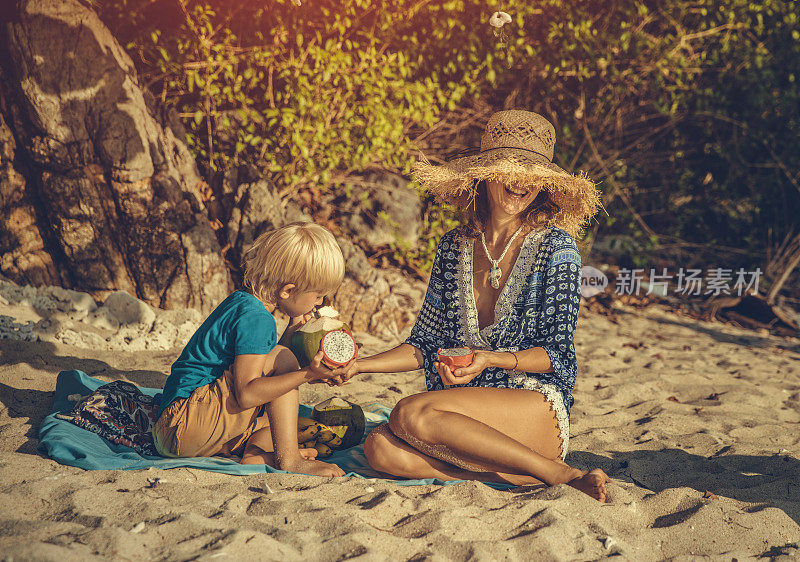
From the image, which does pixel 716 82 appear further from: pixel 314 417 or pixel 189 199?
pixel 314 417

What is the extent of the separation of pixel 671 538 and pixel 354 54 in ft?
18.0

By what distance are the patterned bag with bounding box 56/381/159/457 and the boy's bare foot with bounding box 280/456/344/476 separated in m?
0.68

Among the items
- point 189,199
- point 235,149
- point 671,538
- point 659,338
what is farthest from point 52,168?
Result: point 659,338

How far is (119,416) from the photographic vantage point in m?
3.27

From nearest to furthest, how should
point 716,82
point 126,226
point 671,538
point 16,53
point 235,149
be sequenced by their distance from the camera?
point 671,538 → point 16,53 → point 126,226 → point 235,149 → point 716,82

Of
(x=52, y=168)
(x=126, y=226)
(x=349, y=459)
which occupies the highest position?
(x=52, y=168)

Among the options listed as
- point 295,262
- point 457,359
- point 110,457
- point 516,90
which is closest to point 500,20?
point 516,90

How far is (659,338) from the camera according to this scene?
665 centimetres

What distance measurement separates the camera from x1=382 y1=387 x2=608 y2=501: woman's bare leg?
288cm

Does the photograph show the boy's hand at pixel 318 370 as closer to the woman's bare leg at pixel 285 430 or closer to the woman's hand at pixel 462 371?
the woman's bare leg at pixel 285 430

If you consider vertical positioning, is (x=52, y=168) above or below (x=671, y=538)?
above

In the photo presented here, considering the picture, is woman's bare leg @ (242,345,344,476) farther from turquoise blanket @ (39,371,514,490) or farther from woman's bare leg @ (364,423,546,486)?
woman's bare leg @ (364,423,546,486)

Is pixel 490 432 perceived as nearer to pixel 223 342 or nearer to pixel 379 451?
pixel 379 451

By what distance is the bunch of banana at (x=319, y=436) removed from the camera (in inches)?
133
